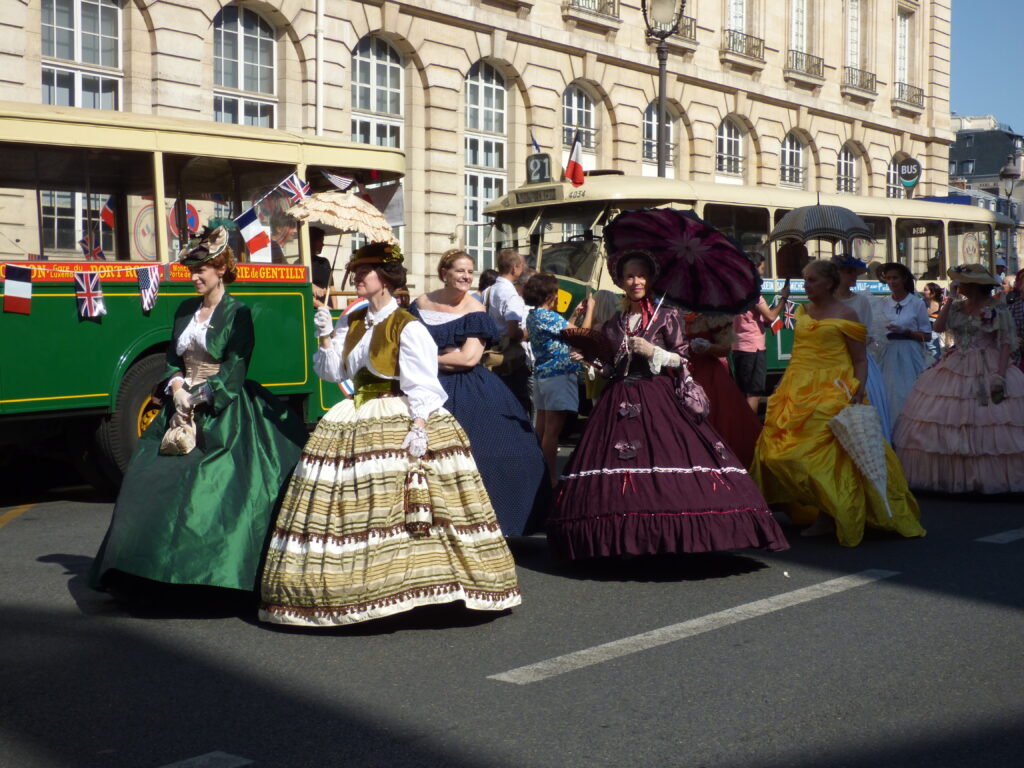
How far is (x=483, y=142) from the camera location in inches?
933

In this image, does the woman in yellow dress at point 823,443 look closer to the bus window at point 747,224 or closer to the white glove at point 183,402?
the white glove at point 183,402

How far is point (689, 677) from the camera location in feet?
15.4

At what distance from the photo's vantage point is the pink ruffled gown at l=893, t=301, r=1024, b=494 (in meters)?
9.34

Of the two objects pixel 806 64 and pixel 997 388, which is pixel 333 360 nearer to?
pixel 997 388

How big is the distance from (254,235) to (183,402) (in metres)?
4.73

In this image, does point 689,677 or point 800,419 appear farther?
point 800,419

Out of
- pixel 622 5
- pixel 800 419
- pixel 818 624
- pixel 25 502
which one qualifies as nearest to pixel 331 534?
pixel 818 624

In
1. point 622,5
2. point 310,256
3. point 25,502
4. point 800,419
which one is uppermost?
point 622,5

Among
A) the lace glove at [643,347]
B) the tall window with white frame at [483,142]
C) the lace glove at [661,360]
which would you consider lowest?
the lace glove at [661,360]

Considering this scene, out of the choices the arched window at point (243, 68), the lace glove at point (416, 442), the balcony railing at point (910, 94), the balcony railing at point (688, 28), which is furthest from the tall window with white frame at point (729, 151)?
the lace glove at point (416, 442)

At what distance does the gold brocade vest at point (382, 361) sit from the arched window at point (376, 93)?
16.1 metres

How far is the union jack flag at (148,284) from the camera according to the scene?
9383 mm

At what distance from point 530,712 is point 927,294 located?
1597 centimetres

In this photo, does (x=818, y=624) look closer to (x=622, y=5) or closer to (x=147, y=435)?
(x=147, y=435)
